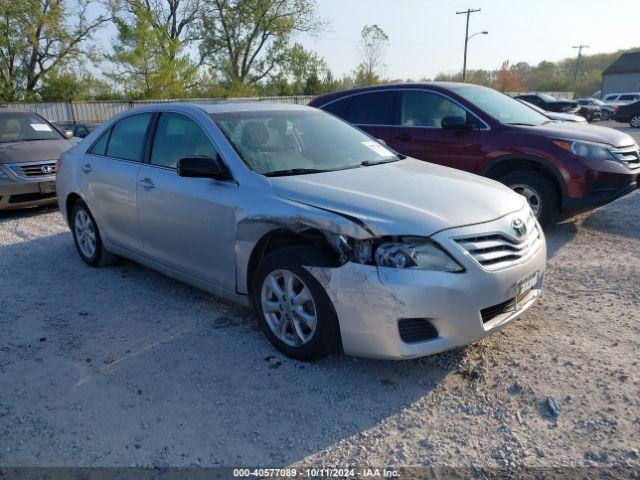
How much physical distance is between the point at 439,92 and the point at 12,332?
17.9 feet

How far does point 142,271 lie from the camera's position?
17.6ft

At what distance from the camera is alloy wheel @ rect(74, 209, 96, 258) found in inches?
213

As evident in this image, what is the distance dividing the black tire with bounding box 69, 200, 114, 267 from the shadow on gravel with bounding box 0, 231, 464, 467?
851 mm

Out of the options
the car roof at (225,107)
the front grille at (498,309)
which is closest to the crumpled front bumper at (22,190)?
the car roof at (225,107)

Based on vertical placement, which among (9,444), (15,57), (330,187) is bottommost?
(9,444)

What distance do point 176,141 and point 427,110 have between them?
12.4ft

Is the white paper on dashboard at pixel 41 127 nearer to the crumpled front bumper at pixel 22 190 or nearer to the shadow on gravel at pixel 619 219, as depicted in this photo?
the crumpled front bumper at pixel 22 190

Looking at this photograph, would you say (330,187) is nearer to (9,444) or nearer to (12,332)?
(9,444)

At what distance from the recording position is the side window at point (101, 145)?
204 inches

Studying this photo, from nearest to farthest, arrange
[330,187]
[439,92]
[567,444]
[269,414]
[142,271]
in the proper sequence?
[567,444]
[269,414]
[330,187]
[142,271]
[439,92]

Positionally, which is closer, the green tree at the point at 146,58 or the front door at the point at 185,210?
the front door at the point at 185,210

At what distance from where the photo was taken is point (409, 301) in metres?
2.85

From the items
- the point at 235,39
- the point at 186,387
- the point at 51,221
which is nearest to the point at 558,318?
the point at 186,387

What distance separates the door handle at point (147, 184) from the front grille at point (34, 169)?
4386 mm
